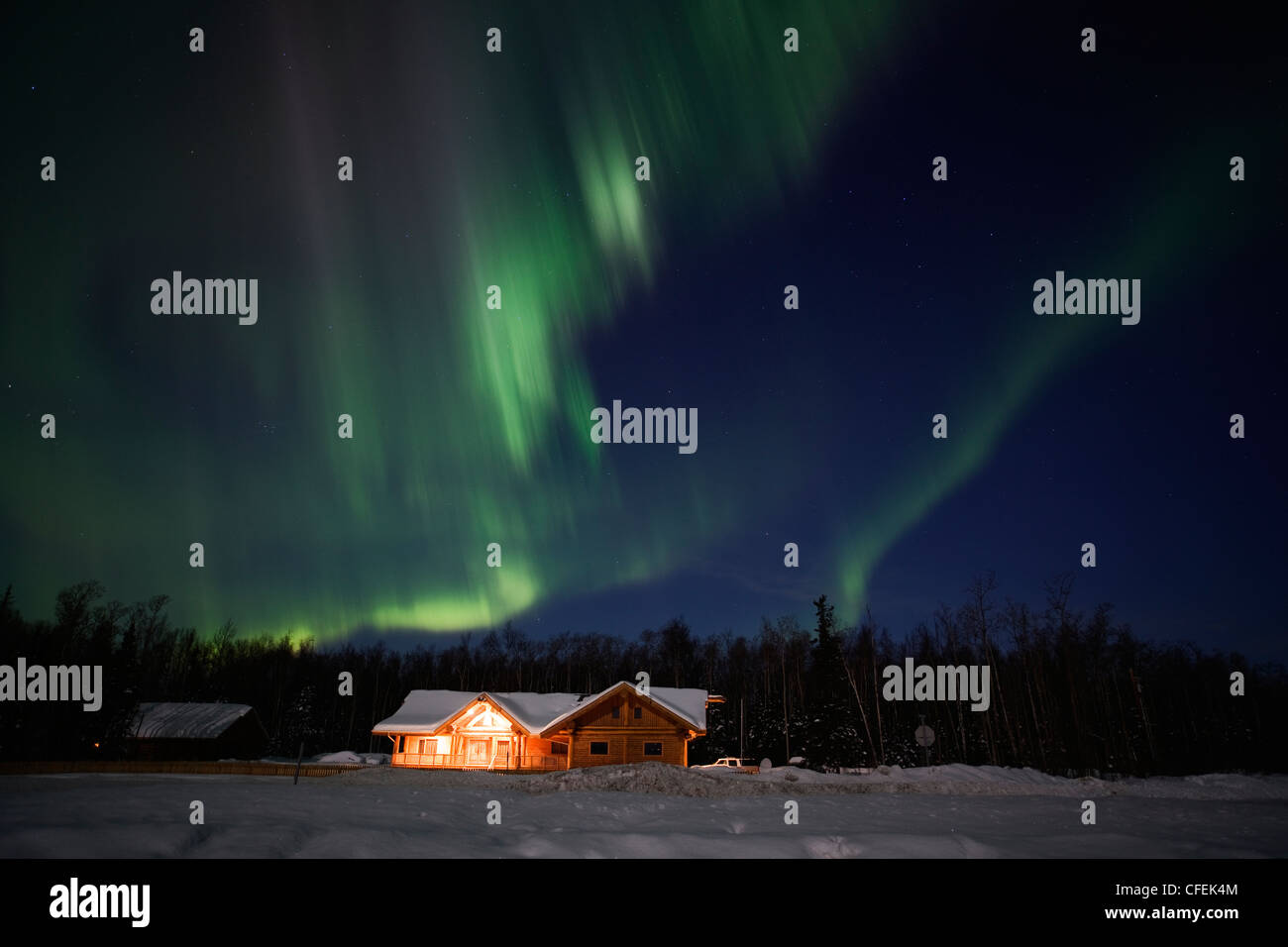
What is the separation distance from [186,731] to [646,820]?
49784 millimetres

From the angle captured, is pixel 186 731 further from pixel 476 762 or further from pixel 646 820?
pixel 646 820

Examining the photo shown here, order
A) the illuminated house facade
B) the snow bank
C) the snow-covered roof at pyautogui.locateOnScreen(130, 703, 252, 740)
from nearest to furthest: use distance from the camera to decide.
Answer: the snow bank → the illuminated house facade → the snow-covered roof at pyautogui.locateOnScreen(130, 703, 252, 740)

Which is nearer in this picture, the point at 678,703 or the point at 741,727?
the point at 678,703

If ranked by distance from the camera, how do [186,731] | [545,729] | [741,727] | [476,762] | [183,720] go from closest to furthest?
[545,729] → [476,762] → [186,731] → [183,720] → [741,727]

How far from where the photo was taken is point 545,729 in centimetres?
4578

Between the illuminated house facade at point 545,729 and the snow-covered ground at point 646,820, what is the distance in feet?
46.5

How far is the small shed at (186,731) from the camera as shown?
53219mm

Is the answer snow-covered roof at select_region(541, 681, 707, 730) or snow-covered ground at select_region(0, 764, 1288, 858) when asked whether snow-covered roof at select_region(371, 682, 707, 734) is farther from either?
snow-covered ground at select_region(0, 764, 1288, 858)

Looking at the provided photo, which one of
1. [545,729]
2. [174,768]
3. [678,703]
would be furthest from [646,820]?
[678,703]

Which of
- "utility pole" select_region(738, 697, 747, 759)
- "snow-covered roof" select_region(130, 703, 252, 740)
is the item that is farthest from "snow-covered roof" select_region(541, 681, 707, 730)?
"snow-covered roof" select_region(130, 703, 252, 740)

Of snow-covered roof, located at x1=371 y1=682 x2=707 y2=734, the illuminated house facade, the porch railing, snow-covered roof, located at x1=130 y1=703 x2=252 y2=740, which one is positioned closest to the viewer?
the illuminated house facade

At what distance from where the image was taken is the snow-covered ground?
40.5 feet

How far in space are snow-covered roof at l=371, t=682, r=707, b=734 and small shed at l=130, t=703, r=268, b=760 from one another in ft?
42.2
